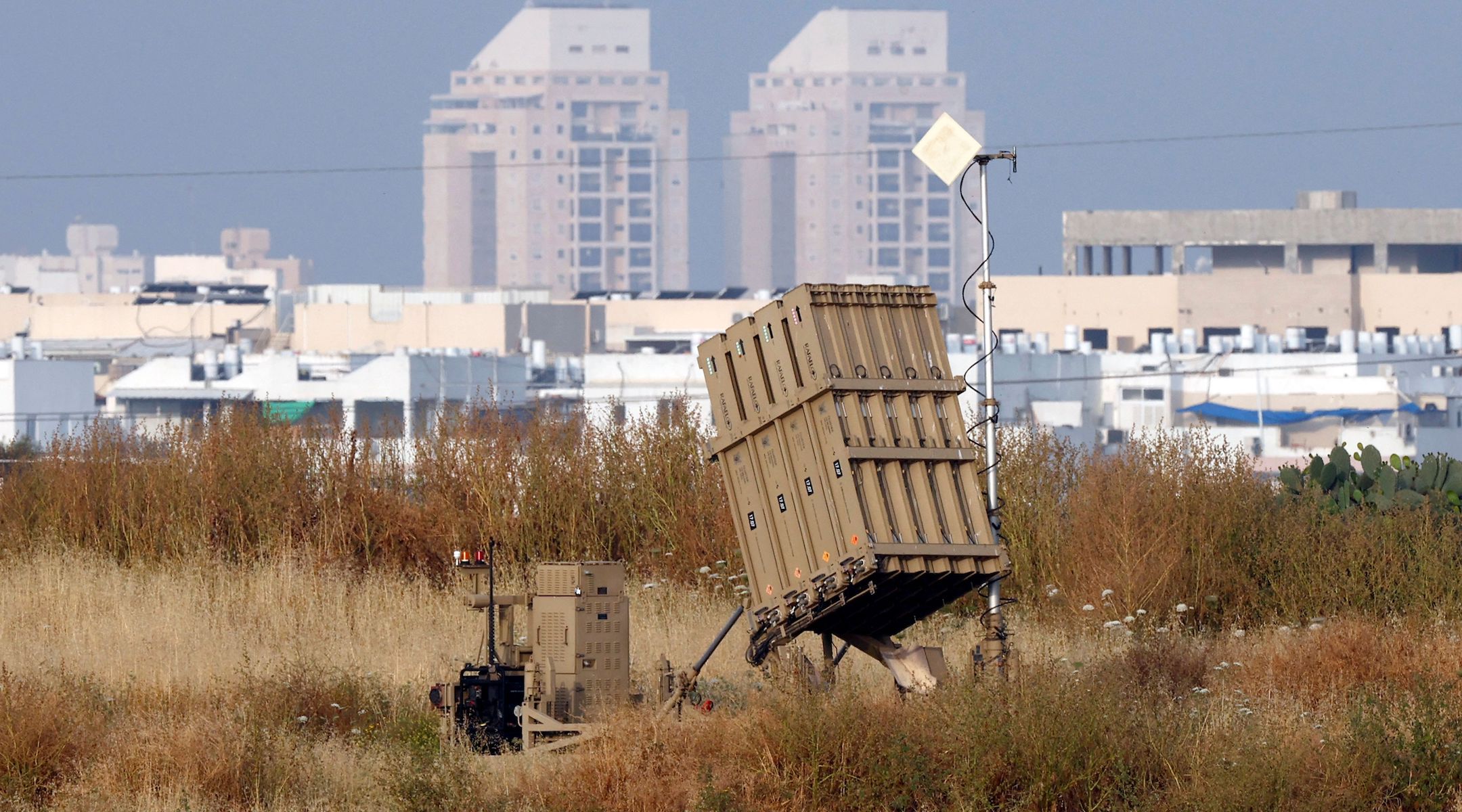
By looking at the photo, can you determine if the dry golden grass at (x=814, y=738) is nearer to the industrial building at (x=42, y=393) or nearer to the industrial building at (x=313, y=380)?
the industrial building at (x=313, y=380)

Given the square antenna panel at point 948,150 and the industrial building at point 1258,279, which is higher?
the industrial building at point 1258,279

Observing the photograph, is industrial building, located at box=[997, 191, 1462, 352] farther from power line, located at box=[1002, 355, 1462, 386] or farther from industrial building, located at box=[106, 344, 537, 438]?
industrial building, located at box=[106, 344, 537, 438]

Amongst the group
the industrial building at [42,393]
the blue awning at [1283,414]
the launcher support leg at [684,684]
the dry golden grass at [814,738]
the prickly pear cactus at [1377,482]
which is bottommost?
the dry golden grass at [814,738]

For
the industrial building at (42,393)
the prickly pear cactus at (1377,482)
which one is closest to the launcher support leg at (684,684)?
the prickly pear cactus at (1377,482)

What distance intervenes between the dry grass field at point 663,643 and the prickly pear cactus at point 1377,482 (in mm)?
488

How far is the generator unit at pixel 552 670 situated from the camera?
444 inches

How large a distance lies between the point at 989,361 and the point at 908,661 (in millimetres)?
1893

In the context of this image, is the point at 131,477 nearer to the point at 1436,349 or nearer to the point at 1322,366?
the point at 1322,366

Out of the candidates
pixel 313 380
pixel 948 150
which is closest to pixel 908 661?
pixel 948 150

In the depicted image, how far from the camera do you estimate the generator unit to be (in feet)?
37.0

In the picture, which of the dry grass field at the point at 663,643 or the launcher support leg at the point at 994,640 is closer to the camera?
the dry grass field at the point at 663,643

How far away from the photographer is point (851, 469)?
10234 millimetres

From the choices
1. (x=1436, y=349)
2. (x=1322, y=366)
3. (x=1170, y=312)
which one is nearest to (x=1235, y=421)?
(x=1322, y=366)

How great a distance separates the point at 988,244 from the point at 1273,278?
398ft
